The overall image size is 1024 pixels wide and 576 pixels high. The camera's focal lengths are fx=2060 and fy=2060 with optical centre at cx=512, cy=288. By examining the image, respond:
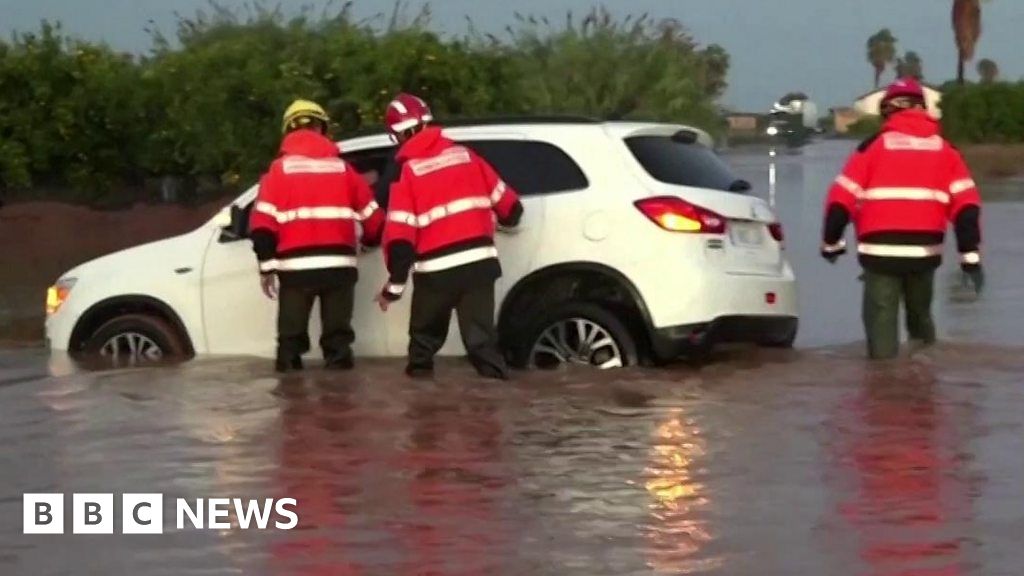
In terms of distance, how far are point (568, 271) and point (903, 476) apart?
3.17 meters

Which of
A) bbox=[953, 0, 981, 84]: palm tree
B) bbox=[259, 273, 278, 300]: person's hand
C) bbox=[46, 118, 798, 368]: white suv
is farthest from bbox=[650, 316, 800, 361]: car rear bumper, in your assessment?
bbox=[953, 0, 981, 84]: palm tree

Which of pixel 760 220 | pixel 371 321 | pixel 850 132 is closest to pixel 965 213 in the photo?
pixel 760 220

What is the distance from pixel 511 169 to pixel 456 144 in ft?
1.40

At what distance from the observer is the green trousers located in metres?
11.8

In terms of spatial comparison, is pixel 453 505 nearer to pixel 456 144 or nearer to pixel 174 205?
pixel 456 144

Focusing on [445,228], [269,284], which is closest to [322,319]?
[269,284]

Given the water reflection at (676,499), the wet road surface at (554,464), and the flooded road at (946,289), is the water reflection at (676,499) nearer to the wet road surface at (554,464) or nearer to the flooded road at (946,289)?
the wet road surface at (554,464)

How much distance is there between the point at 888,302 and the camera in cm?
1177

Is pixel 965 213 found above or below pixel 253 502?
above

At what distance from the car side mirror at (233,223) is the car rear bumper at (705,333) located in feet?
7.92

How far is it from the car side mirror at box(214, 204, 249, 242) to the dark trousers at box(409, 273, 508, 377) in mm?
1116

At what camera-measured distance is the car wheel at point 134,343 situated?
1220cm

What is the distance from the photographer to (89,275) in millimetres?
12359

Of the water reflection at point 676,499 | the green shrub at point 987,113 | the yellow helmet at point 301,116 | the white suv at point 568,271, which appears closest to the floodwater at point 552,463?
the water reflection at point 676,499
